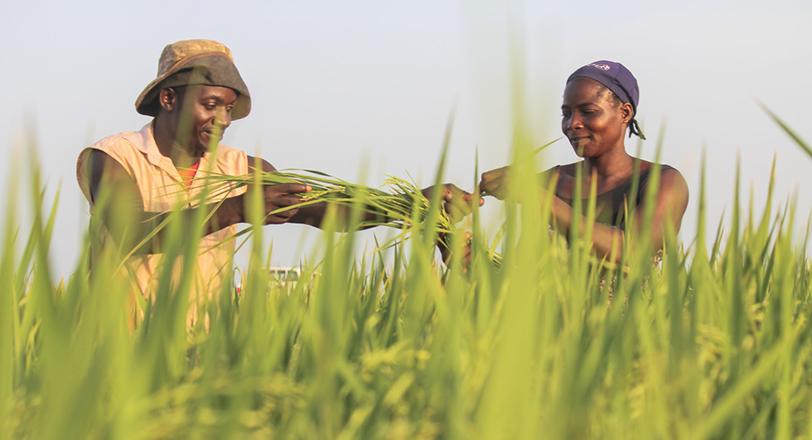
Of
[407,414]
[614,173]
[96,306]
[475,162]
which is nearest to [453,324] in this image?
[407,414]

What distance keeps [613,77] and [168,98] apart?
1.59 meters

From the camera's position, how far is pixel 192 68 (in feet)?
11.1

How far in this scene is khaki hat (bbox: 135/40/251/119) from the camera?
3.34 meters

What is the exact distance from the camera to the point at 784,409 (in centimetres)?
109

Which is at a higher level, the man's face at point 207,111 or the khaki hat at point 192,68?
the khaki hat at point 192,68

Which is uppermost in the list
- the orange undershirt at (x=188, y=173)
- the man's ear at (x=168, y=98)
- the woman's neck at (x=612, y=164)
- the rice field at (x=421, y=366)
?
the man's ear at (x=168, y=98)

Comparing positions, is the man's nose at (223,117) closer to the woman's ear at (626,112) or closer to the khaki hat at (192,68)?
the khaki hat at (192,68)

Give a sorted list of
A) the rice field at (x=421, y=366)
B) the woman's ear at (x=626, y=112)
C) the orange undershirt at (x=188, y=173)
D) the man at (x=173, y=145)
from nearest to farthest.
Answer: the rice field at (x=421, y=366) → the man at (x=173, y=145) → the orange undershirt at (x=188, y=173) → the woman's ear at (x=626, y=112)

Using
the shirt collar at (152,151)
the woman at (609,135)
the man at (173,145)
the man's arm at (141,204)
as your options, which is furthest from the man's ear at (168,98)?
the woman at (609,135)

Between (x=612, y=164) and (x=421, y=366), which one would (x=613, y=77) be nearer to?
(x=612, y=164)

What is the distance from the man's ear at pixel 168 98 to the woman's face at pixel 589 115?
1.38 meters

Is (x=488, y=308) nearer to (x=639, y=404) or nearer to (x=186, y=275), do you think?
(x=639, y=404)

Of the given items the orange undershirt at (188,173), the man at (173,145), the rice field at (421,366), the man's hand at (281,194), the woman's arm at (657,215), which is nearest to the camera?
the rice field at (421,366)

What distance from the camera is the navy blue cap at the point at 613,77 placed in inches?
136
